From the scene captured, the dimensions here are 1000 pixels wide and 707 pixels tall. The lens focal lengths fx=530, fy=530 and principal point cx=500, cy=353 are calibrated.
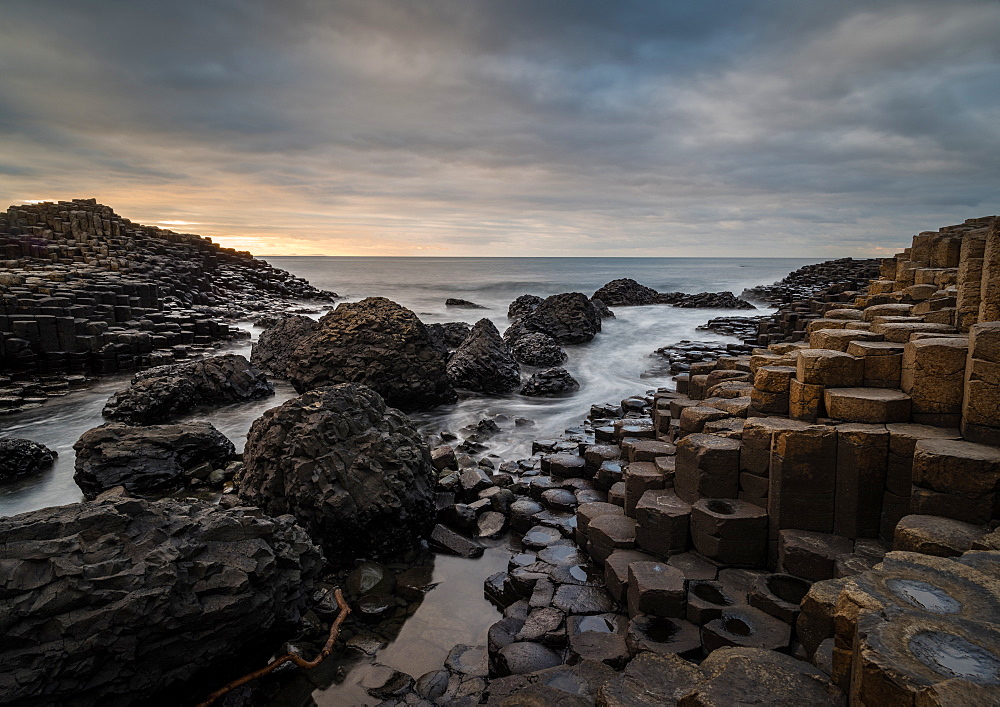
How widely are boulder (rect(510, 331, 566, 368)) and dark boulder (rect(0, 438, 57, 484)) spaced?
10.0 metres

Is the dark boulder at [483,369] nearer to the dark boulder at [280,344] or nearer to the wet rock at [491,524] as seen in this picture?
the dark boulder at [280,344]

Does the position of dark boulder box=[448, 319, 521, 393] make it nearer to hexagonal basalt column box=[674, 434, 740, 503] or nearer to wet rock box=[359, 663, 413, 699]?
hexagonal basalt column box=[674, 434, 740, 503]

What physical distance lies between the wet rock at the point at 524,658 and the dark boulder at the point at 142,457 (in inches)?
195

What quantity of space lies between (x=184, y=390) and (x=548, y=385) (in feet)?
23.5

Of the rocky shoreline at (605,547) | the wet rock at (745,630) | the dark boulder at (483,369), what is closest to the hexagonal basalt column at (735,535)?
the rocky shoreline at (605,547)

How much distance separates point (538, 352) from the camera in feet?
48.0

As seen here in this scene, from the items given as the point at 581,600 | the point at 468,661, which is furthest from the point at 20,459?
the point at 581,600

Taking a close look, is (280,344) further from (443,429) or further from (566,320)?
(566,320)

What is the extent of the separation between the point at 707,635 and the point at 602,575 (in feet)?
3.87

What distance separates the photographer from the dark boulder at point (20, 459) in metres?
6.97

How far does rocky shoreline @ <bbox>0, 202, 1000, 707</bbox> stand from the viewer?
2561mm

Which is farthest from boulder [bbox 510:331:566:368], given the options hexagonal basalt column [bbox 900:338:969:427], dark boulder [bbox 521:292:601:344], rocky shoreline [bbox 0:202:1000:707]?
hexagonal basalt column [bbox 900:338:969:427]

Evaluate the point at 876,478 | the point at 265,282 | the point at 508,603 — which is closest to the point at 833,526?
the point at 876,478

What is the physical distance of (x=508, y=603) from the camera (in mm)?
4426
